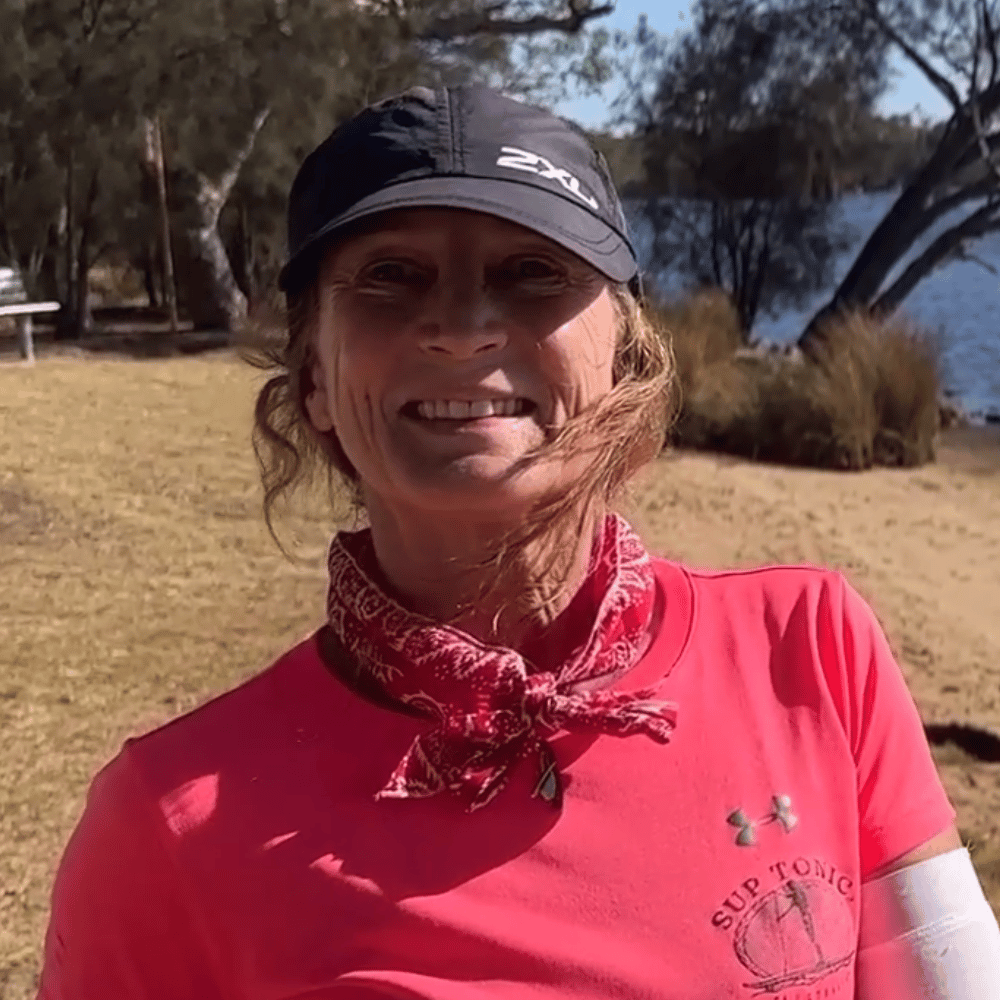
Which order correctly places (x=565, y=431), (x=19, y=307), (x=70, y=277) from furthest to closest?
(x=70, y=277)
(x=19, y=307)
(x=565, y=431)

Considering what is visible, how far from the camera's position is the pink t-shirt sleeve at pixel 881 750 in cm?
127

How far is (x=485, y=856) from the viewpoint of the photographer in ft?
3.86

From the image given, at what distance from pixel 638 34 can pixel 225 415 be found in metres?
11.4

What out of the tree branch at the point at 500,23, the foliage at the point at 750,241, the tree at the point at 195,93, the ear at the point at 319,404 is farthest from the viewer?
the foliage at the point at 750,241

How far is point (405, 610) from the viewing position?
1300 millimetres

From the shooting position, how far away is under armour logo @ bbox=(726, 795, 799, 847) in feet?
3.99

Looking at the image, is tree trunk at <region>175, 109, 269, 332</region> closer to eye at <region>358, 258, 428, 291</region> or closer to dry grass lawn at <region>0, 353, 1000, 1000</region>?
dry grass lawn at <region>0, 353, 1000, 1000</region>

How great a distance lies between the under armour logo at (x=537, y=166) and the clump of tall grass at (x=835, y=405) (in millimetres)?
8346

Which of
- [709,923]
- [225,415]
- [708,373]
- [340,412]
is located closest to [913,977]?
[709,923]

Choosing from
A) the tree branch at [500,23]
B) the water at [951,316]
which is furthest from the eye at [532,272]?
the tree branch at [500,23]

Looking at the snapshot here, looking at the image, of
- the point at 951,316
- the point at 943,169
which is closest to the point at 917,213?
the point at 943,169

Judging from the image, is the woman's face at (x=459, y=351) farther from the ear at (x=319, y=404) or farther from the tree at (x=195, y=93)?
the tree at (x=195, y=93)

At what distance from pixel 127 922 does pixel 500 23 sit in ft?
51.6

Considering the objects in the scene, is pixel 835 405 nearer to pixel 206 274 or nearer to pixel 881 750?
pixel 206 274
